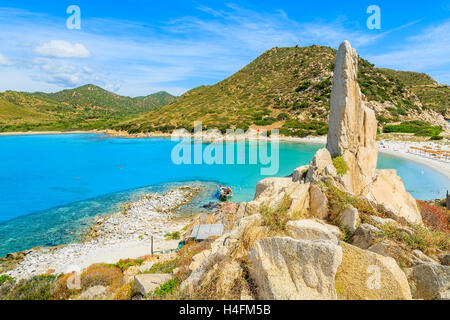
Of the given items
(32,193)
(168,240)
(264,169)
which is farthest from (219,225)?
(32,193)

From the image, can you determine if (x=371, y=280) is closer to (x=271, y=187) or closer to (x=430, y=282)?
(x=430, y=282)

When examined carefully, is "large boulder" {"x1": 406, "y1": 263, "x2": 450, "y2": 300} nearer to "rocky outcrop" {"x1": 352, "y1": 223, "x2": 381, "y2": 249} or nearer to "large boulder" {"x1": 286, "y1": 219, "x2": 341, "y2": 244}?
"rocky outcrop" {"x1": 352, "y1": 223, "x2": 381, "y2": 249}

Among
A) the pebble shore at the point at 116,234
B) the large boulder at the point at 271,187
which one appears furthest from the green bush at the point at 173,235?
the large boulder at the point at 271,187

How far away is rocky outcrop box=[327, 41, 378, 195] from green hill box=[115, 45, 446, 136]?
54.3m

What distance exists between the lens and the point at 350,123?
45.3ft

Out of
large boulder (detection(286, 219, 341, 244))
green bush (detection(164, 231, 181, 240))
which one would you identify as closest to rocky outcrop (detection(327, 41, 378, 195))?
large boulder (detection(286, 219, 341, 244))

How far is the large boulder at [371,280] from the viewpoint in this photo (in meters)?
4.21

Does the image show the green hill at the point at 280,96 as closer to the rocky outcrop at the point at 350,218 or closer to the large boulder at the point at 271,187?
the large boulder at the point at 271,187

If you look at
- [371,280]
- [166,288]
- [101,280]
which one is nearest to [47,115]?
[101,280]

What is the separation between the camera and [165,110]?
123 meters
